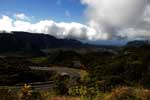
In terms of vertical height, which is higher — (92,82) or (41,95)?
(41,95)

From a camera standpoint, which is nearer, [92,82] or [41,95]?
[41,95]

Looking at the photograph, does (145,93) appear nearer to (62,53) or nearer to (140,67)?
(140,67)

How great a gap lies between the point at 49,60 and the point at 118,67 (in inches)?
2573

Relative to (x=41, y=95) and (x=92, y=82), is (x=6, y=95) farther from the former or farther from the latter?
(x=92, y=82)

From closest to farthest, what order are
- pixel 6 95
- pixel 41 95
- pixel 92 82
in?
pixel 6 95, pixel 41 95, pixel 92 82

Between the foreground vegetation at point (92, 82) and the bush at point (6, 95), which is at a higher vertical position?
the bush at point (6, 95)

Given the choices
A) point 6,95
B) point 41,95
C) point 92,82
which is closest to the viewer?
point 6,95

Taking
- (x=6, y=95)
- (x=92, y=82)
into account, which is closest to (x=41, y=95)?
(x=6, y=95)

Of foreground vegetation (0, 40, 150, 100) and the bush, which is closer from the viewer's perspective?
the bush

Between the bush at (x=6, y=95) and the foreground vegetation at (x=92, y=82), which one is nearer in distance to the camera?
the bush at (x=6, y=95)

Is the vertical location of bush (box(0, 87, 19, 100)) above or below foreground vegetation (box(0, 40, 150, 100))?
above

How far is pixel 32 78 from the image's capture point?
59688mm

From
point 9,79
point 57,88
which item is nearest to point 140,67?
point 9,79

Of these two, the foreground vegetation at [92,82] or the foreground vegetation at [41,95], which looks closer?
the foreground vegetation at [41,95]
